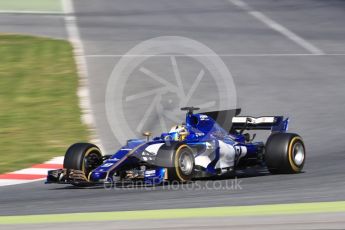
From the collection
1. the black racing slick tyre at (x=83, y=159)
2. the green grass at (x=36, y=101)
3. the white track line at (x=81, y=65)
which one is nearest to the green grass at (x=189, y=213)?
the black racing slick tyre at (x=83, y=159)

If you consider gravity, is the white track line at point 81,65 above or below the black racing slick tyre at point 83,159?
above

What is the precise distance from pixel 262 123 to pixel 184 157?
7.78ft

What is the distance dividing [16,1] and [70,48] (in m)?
8.82

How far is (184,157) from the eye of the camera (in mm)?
11000

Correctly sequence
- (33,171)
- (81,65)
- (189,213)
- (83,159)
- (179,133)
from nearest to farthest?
(189,213), (83,159), (179,133), (33,171), (81,65)

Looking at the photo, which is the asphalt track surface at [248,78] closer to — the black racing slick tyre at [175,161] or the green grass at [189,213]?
the black racing slick tyre at [175,161]

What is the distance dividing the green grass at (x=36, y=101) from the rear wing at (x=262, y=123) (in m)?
3.29

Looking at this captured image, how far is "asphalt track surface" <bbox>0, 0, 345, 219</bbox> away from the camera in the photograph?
970cm

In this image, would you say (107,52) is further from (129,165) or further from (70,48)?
(129,165)

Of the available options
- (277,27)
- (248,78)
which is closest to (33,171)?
(248,78)

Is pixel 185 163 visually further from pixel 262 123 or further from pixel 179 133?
pixel 262 123

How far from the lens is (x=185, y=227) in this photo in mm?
7328

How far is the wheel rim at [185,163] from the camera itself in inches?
430

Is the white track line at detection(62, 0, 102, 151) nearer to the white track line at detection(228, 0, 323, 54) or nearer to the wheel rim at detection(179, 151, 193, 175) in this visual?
the wheel rim at detection(179, 151, 193, 175)
